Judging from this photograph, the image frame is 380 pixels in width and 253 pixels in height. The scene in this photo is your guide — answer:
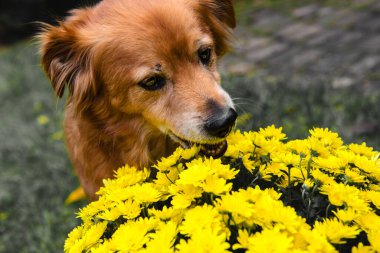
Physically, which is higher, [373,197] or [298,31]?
[373,197]

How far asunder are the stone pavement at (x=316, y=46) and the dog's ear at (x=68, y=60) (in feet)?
7.86

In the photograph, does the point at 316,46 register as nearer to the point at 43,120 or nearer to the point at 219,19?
the point at 219,19

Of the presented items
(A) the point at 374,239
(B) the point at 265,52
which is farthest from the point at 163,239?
(B) the point at 265,52

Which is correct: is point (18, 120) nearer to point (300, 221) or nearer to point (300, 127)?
point (300, 127)

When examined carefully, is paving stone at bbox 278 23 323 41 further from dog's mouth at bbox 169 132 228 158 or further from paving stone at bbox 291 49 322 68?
dog's mouth at bbox 169 132 228 158

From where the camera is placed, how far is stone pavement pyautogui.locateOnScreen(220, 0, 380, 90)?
174 inches

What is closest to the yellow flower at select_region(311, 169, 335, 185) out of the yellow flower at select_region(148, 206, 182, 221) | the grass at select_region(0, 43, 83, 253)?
the yellow flower at select_region(148, 206, 182, 221)

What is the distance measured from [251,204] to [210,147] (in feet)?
2.87

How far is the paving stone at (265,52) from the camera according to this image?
5395 mm

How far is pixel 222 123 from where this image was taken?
214 centimetres

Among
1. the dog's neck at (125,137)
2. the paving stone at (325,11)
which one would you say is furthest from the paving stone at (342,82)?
the dog's neck at (125,137)

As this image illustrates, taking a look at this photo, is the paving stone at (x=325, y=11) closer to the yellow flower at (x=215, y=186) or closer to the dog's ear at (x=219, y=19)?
the dog's ear at (x=219, y=19)

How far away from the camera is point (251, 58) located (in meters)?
5.52

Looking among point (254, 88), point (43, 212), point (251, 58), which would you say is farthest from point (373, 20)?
point (43, 212)
